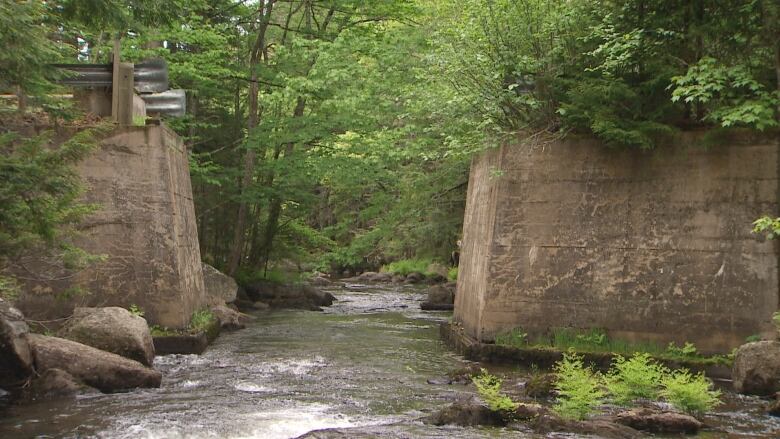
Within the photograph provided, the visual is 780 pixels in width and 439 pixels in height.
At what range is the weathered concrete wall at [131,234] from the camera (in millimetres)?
13266

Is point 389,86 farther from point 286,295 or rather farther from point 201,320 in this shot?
point 201,320

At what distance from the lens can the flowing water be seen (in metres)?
8.29

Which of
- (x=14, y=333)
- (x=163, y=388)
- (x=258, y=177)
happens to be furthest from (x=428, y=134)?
(x=14, y=333)

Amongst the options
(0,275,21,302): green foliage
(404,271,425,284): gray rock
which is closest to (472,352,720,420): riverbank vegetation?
(0,275,21,302): green foliage

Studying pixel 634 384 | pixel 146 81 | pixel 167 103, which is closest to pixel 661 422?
pixel 634 384

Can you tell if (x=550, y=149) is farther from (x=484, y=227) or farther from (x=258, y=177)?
(x=258, y=177)

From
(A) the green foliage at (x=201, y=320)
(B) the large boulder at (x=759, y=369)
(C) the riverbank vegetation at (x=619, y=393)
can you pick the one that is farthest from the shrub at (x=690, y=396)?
(A) the green foliage at (x=201, y=320)

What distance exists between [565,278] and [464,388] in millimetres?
2733

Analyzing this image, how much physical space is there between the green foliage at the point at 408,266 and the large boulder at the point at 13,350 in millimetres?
27827

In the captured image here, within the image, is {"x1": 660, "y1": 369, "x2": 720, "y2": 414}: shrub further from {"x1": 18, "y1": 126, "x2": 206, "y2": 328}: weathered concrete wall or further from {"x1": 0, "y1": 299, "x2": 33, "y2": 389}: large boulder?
{"x1": 18, "y1": 126, "x2": 206, "y2": 328}: weathered concrete wall

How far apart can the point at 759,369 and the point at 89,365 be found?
8192mm

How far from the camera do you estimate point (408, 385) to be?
1107 centimetres

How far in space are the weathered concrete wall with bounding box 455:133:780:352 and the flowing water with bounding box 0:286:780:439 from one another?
1.80 meters

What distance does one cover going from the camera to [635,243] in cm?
1237
